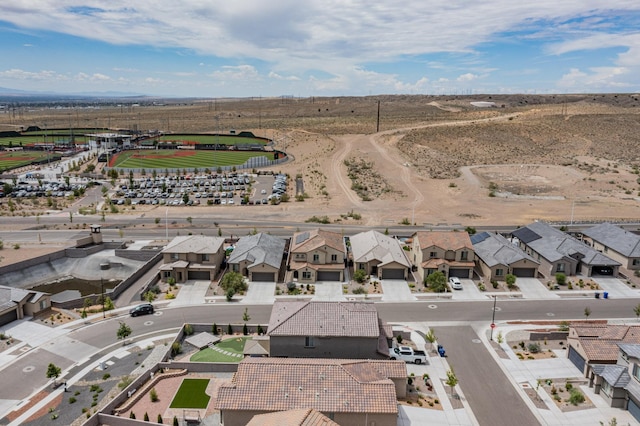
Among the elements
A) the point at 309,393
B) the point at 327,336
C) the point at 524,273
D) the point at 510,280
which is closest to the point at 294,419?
the point at 309,393

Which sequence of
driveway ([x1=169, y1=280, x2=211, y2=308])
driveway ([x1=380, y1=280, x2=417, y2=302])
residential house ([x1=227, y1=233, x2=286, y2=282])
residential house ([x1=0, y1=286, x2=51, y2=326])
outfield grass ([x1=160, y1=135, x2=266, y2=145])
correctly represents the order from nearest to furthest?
residential house ([x1=0, y1=286, x2=51, y2=326]) → driveway ([x1=169, y1=280, x2=211, y2=308]) → driveway ([x1=380, y1=280, x2=417, y2=302]) → residential house ([x1=227, y1=233, x2=286, y2=282]) → outfield grass ([x1=160, y1=135, x2=266, y2=145])

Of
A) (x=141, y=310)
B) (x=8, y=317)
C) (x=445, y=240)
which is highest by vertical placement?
(x=445, y=240)

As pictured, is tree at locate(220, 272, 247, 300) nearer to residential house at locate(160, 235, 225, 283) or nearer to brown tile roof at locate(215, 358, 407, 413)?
residential house at locate(160, 235, 225, 283)

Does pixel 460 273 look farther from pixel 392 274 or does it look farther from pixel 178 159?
pixel 178 159

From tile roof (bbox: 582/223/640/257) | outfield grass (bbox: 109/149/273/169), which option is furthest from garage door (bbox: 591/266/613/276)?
outfield grass (bbox: 109/149/273/169)

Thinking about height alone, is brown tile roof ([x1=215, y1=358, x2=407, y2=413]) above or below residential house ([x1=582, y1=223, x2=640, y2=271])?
below

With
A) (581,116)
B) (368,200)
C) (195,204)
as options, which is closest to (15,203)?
(195,204)
